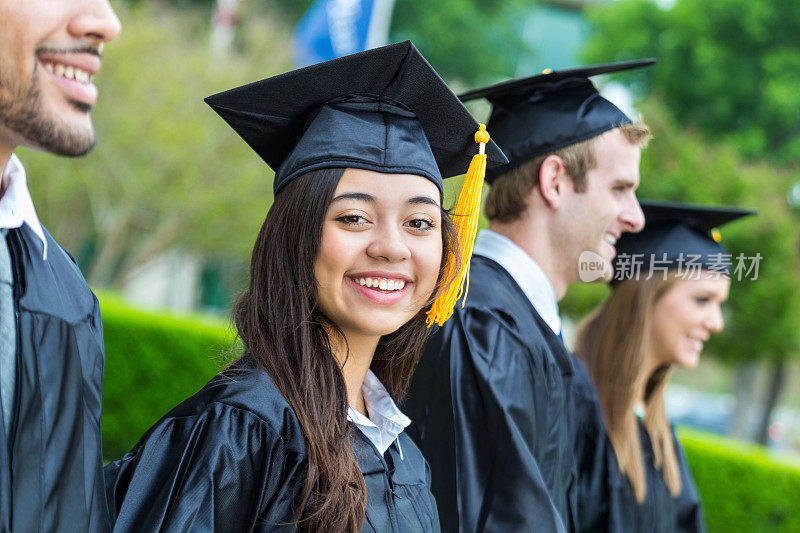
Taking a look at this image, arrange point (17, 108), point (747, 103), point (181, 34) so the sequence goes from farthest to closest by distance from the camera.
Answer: point (747, 103) → point (181, 34) → point (17, 108)

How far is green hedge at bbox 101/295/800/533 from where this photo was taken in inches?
265

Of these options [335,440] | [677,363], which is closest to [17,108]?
[335,440]

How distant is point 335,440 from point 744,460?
249 inches

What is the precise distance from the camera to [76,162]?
10.3 metres

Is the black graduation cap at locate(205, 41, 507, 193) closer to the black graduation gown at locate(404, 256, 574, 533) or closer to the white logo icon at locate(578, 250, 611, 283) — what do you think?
the black graduation gown at locate(404, 256, 574, 533)

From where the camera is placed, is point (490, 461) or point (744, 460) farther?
point (744, 460)

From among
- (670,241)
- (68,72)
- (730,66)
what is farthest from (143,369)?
(730,66)

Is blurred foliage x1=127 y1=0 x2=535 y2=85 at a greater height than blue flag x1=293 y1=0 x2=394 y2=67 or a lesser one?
greater

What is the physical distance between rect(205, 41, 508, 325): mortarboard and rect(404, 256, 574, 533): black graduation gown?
1.20ft

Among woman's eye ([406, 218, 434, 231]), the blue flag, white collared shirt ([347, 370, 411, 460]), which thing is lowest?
white collared shirt ([347, 370, 411, 460])

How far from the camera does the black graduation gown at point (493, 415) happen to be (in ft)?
7.49

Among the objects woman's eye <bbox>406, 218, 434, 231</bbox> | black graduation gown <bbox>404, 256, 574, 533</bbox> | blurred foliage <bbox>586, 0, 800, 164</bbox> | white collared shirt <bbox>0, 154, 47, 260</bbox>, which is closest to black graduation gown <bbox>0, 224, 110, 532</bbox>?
white collared shirt <bbox>0, 154, 47, 260</bbox>

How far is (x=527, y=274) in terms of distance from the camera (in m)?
2.72

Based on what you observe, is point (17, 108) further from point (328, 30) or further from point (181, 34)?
point (181, 34)
